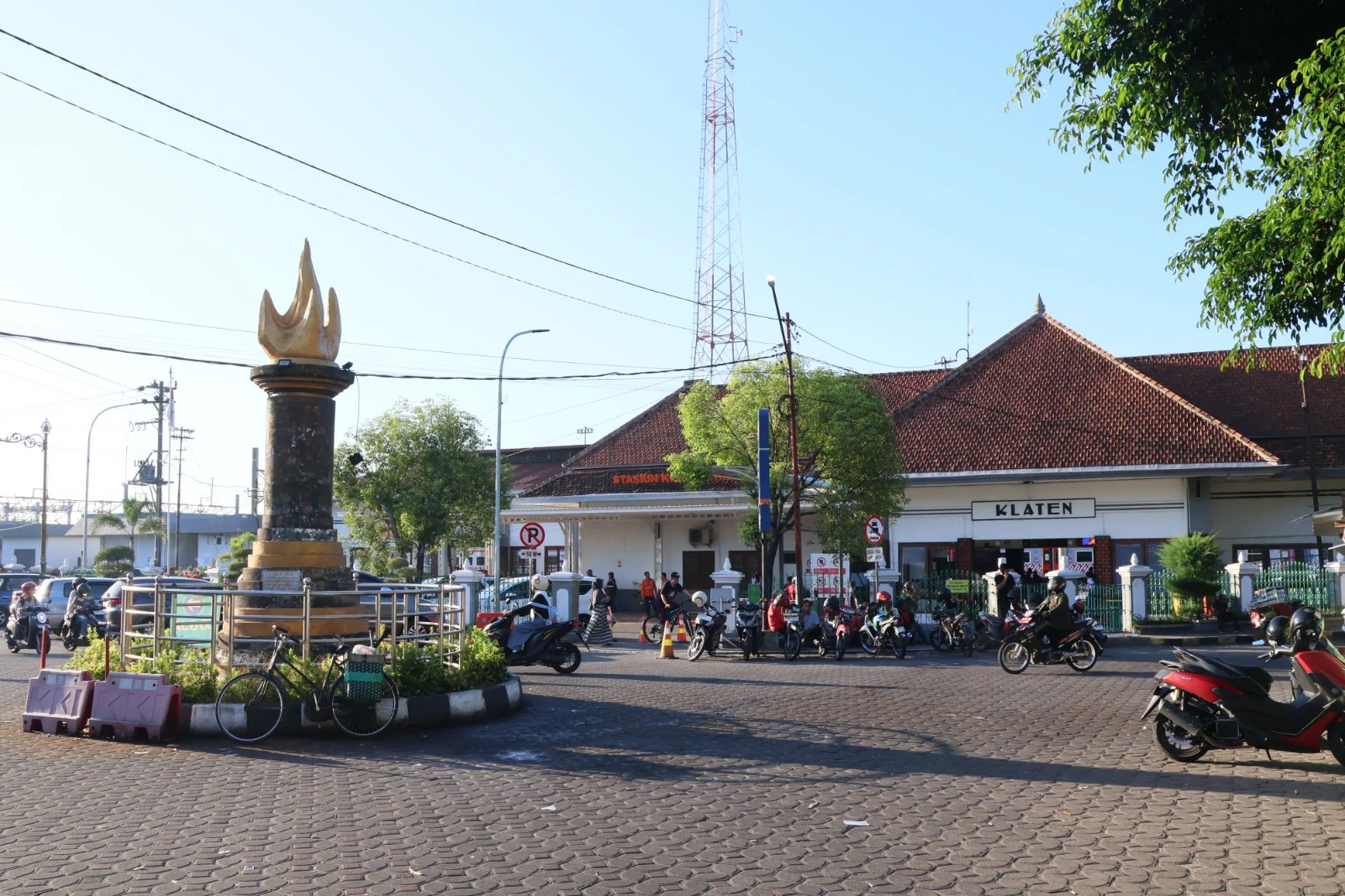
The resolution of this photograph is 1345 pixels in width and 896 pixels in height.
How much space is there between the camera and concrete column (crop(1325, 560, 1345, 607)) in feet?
74.4

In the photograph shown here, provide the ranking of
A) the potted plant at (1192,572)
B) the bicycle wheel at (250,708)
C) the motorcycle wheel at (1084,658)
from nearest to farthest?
the bicycle wheel at (250,708)
the motorcycle wheel at (1084,658)
the potted plant at (1192,572)

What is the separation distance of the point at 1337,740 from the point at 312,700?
370 inches

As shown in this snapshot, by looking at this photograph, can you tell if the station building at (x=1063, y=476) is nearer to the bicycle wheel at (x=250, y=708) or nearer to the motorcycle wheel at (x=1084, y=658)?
the motorcycle wheel at (x=1084, y=658)

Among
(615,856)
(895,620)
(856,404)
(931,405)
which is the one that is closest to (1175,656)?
(615,856)

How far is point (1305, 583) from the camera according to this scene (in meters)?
27.7

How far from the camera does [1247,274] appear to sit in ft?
36.2

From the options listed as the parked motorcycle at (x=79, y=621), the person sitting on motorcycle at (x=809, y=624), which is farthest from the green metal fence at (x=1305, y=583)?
the parked motorcycle at (x=79, y=621)

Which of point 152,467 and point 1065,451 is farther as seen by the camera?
point 152,467

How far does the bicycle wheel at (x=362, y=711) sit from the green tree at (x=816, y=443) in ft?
60.6

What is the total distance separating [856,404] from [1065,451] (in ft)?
25.8

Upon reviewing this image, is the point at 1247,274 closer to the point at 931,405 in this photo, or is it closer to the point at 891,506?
the point at 891,506

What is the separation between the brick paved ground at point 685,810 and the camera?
663 centimetres

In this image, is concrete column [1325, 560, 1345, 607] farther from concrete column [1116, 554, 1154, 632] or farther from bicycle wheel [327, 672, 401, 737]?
bicycle wheel [327, 672, 401, 737]

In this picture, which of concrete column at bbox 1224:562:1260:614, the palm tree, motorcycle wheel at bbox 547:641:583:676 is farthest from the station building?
the palm tree
